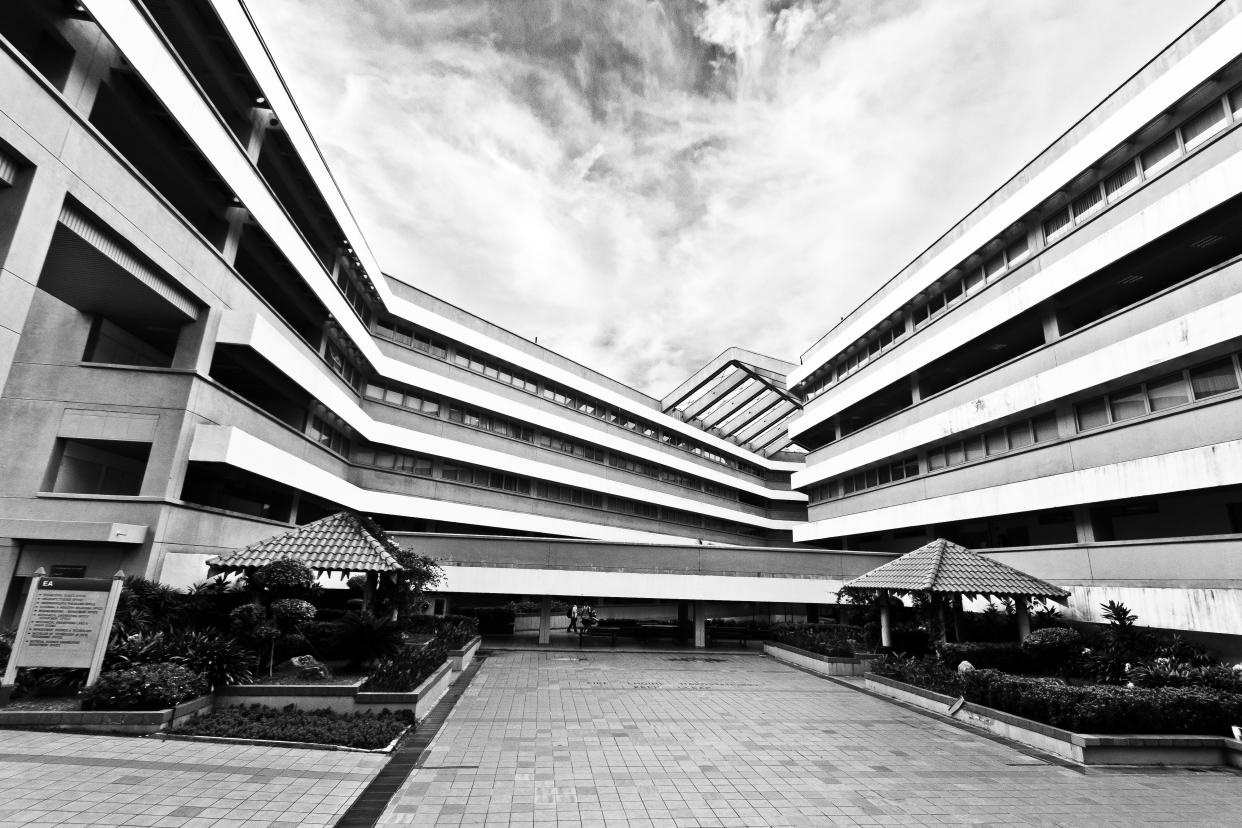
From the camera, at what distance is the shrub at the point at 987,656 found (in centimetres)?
1805

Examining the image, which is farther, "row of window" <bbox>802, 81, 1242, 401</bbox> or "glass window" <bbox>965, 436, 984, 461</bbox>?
"glass window" <bbox>965, 436, 984, 461</bbox>

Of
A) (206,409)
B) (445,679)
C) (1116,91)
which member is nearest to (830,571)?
(445,679)

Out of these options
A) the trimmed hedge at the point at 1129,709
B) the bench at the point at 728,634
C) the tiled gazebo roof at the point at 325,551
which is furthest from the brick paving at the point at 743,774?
the bench at the point at 728,634

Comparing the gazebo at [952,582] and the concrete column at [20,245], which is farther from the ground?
the concrete column at [20,245]

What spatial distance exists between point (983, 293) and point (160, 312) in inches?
1208

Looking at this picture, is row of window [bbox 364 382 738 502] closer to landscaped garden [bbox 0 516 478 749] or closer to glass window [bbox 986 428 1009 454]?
landscaped garden [bbox 0 516 478 749]

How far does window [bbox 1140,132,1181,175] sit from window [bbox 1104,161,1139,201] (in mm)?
393

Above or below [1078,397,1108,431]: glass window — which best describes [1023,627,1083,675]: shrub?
below

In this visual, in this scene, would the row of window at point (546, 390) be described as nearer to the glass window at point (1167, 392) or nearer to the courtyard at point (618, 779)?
the courtyard at point (618, 779)

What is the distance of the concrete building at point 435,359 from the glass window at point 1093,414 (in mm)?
157

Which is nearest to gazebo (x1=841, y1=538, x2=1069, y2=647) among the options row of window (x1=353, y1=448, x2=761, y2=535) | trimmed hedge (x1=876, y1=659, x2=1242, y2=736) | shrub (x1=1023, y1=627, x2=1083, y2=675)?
shrub (x1=1023, y1=627, x2=1083, y2=675)

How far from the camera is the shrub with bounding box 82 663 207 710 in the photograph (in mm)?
10359

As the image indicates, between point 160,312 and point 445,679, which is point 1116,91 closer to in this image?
point 445,679

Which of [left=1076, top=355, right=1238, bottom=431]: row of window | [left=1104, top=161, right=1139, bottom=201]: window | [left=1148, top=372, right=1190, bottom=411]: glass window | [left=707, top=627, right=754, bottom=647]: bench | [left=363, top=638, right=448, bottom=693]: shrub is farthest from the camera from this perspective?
[left=707, top=627, right=754, bottom=647]: bench
